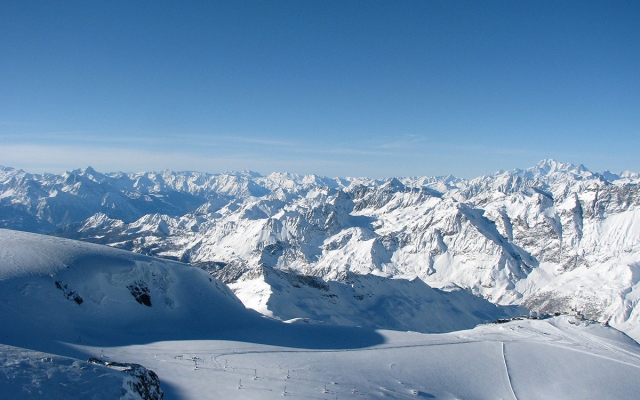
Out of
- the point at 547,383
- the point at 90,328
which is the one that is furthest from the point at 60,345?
the point at 547,383

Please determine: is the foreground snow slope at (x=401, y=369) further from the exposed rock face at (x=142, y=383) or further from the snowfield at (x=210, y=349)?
the exposed rock face at (x=142, y=383)

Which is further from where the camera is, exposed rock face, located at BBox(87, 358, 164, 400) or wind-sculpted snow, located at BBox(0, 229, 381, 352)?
wind-sculpted snow, located at BBox(0, 229, 381, 352)

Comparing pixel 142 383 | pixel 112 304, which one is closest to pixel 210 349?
pixel 112 304

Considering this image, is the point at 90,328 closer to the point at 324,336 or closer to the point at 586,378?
the point at 324,336

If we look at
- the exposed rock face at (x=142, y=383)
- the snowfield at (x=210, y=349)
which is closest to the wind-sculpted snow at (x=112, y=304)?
the snowfield at (x=210, y=349)

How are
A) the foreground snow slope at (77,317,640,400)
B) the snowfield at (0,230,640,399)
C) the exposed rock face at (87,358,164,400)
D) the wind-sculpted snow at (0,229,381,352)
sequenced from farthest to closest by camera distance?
the wind-sculpted snow at (0,229,381,352), the foreground snow slope at (77,317,640,400), the snowfield at (0,230,640,399), the exposed rock face at (87,358,164,400)

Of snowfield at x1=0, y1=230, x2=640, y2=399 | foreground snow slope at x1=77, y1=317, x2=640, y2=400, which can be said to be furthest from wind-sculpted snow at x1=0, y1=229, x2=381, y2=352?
foreground snow slope at x1=77, y1=317, x2=640, y2=400

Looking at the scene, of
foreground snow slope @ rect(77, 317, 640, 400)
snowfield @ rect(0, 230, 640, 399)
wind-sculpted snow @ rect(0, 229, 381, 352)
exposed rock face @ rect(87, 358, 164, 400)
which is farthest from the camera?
wind-sculpted snow @ rect(0, 229, 381, 352)

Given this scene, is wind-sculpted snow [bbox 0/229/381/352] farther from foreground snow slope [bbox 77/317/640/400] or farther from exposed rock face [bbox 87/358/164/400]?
exposed rock face [bbox 87/358/164/400]

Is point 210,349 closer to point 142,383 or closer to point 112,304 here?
point 112,304
